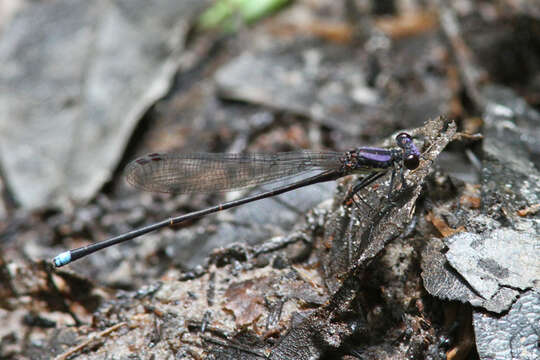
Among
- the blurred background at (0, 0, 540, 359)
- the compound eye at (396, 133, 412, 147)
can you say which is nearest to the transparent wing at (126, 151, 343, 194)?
the blurred background at (0, 0, 540, 359)

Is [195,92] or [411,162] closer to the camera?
[411,162]

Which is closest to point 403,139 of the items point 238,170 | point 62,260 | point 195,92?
point 238,170

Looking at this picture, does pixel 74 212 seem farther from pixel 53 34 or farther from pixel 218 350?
pixel 218 350

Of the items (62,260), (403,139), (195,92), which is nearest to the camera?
(403,139)

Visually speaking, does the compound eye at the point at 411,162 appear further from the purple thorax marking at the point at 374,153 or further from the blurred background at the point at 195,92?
the blurred background at the point at 195,92

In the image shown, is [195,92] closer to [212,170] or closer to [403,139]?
[212,170]

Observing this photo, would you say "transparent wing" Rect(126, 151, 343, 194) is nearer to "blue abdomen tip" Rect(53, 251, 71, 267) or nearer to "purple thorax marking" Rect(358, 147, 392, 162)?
"purple thorax marking" Rect(358, 147, 392, 162)
